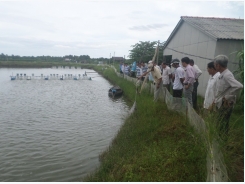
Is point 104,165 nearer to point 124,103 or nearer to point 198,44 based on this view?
point 198,44

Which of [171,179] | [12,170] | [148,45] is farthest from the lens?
[148,45]

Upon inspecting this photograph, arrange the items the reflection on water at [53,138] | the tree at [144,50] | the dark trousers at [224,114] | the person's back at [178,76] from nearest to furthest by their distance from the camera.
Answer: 1. the dark trousers at [224,114]
2. the reflection on water at [53,138]
3. the person's back at [178,76]
4. the tree at [144,50]

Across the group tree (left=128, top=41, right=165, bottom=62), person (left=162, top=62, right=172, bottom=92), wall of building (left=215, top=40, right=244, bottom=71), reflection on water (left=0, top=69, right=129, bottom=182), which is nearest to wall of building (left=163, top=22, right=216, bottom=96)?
wall of building (left=215, top=40, right=244, bottom=71)

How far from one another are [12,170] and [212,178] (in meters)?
4.57

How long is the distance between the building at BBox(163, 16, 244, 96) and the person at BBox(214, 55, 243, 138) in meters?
4.62

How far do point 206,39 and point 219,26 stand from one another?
1377mm

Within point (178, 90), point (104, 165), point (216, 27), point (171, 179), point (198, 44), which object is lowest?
point (104, 165)

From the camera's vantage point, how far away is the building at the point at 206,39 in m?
8.46

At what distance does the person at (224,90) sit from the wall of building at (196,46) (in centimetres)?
503

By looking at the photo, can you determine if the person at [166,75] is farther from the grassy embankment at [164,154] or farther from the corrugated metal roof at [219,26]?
the grassy embankment at [164,154]

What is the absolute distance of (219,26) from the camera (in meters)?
9.91

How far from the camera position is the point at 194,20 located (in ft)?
35.5

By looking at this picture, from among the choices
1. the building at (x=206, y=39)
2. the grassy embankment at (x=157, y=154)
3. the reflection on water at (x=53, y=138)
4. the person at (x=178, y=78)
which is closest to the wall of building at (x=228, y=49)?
the building at (x=206, y=39)

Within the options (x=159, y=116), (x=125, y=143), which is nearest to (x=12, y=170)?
(x=125, y=143)
